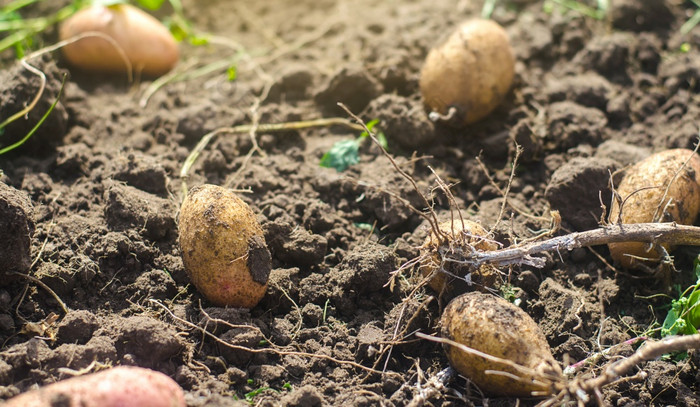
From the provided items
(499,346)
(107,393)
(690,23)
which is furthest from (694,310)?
(690,23)

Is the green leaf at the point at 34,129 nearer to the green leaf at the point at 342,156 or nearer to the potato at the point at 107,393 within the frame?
the green leaf at the point at 342,156

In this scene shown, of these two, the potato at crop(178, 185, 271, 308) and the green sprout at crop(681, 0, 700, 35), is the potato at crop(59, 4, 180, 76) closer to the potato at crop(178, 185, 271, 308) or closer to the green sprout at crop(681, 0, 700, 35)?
the potato at crop(178, 185, 271, 308)

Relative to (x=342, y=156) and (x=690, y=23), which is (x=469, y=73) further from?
(x=690, y=23)

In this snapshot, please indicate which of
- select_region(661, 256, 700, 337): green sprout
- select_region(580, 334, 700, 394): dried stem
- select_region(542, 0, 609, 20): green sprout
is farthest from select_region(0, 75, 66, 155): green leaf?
select_region(542, 0, 609, 20): green sprout

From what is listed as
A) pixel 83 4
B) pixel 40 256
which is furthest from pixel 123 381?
pixel 83 4

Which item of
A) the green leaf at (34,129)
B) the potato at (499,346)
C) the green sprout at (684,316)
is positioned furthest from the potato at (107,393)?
the green sprout at (684,316)
